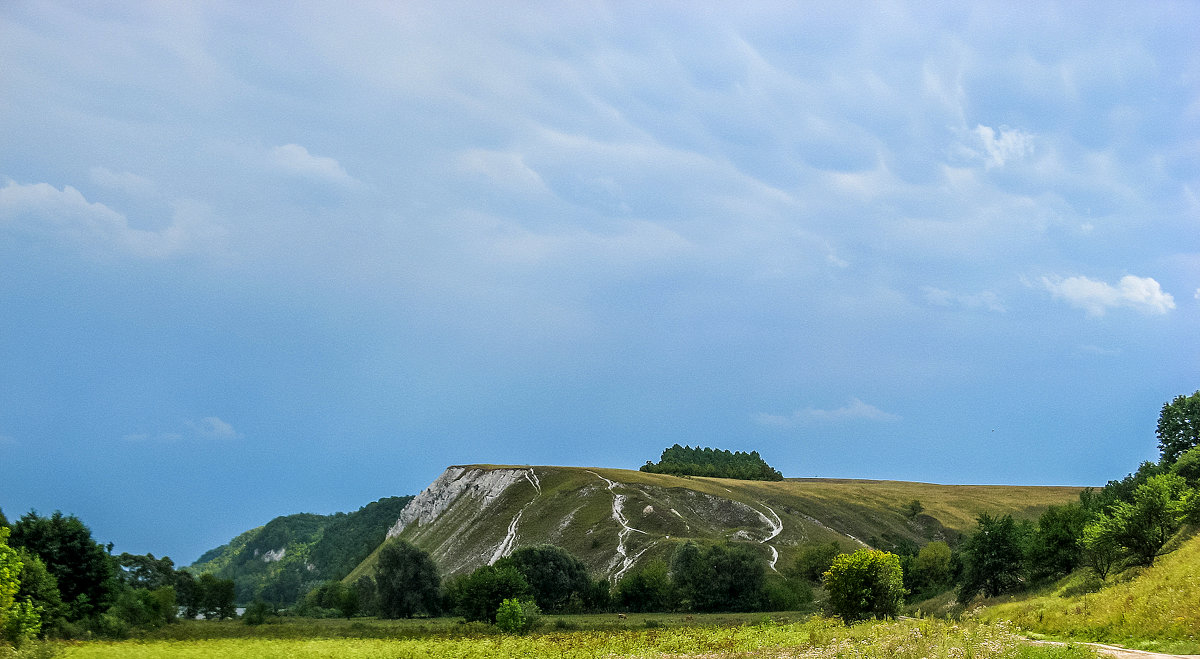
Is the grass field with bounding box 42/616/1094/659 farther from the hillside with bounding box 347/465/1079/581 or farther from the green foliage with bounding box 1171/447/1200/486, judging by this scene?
the hillside with bounding box 347/465/1079/581

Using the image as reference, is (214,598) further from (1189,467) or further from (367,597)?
(1189,467)

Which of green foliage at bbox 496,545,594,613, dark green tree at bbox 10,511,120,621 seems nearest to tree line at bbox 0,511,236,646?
dark green tree at bbox 10,511,120,621

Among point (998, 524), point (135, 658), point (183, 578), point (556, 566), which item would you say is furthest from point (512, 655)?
point (183, 578)

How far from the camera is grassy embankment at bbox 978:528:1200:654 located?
2544cm

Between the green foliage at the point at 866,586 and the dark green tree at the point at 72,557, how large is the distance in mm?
49593

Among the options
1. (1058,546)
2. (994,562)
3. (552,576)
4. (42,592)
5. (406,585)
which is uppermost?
(42,592)

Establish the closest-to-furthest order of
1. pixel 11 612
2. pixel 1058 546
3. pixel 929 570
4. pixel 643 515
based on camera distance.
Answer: pixel 11 612 < pixel 1058 546 < pixel 929 570 < pixel 643 515

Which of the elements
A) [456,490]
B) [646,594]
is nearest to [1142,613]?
[646,594]

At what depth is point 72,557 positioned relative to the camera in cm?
5047

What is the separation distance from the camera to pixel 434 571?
88.1m

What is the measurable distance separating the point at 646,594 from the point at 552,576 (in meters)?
11.4

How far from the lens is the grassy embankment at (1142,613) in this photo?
25438 mm

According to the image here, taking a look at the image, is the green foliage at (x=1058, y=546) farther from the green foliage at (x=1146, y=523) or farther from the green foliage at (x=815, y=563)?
the green foliage at (x=815, y=563)

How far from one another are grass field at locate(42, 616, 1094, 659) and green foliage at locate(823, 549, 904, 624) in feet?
17.7
